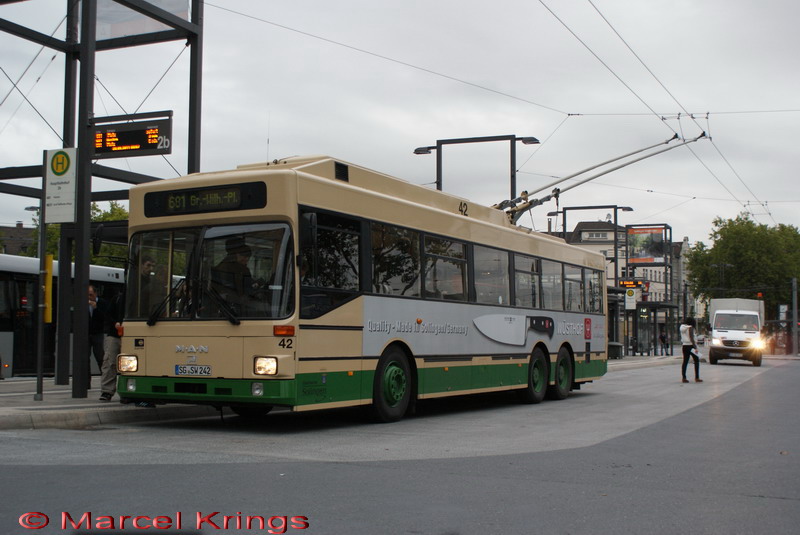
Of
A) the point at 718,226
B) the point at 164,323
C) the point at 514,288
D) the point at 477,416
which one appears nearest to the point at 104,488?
the point at 164,323

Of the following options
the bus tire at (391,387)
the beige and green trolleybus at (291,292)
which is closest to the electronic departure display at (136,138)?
the beige and green trolleybus at (291,292)

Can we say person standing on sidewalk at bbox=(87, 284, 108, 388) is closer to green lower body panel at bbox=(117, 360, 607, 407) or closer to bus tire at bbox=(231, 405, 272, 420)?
bus tire at bbox=(231, 405, 272, 420)

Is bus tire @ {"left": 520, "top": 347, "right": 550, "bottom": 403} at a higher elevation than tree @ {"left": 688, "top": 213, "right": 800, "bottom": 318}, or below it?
below

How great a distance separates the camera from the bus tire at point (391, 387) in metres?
12.0

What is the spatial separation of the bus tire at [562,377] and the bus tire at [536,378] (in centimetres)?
48

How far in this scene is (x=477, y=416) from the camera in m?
14.4

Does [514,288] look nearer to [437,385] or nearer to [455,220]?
[455,220]

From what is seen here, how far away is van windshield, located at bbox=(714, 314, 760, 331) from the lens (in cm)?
4406

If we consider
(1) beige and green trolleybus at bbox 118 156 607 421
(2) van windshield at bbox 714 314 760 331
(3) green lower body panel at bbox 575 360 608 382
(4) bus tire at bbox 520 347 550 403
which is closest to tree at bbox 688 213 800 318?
(2) van windshield at bbox 714 314 760 331

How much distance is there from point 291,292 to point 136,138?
17.4 feet

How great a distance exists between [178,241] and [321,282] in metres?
1.83

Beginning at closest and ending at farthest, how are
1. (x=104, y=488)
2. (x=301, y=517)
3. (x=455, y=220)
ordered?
1. (x=301, y=517)
2. (x=104, y=488)
3. (x=455, y=220)
